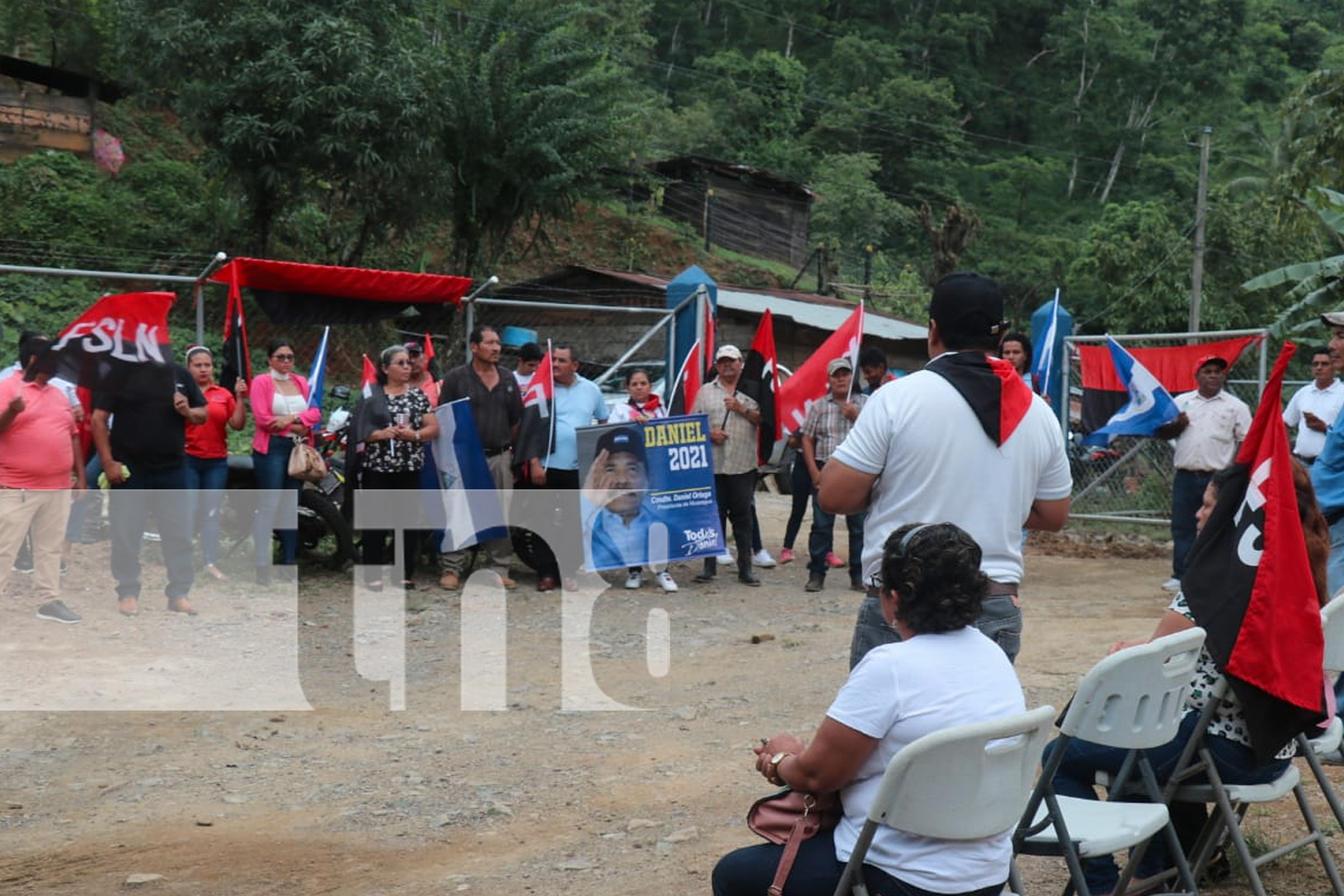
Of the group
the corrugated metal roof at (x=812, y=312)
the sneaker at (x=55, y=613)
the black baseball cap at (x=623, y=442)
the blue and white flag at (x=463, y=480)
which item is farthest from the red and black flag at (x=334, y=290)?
the corrugated metal roof at (x=812, y=312)

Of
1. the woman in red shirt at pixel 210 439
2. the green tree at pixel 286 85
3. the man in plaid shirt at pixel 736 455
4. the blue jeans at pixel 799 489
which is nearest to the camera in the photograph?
the woman in red shirt at pixel 210 439

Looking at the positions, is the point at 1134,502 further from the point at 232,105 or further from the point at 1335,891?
the point at 232,105

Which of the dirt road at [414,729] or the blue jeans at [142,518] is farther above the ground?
the blue jeans at [142,518]

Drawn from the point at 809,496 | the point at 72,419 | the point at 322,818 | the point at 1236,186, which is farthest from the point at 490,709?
the point at 1236,186

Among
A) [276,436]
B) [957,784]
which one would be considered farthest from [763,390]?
[957,784]

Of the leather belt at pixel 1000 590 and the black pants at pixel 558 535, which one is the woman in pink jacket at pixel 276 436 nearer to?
the black pants at pixel 558 535

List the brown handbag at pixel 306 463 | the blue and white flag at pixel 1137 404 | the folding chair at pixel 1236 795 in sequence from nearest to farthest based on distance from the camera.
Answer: the folding chair at pixel 1236 795, the brown handbag at pixel 306 463, the blue and white flag at pixel 1137 404

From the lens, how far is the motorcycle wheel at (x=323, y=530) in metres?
10.2

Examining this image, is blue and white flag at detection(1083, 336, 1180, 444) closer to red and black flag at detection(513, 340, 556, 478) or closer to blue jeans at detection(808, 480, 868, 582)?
blue jeans at detection(808, 480, 868, 582)

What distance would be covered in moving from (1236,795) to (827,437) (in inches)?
260

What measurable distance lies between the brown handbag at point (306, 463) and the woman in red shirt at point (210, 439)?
1.39 ft

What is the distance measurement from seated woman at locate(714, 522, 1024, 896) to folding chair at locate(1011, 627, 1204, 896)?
0.42 metres

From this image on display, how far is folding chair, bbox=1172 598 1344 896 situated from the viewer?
13.6ft

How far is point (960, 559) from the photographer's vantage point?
3.34m
